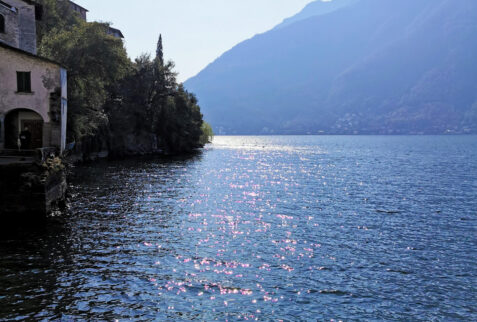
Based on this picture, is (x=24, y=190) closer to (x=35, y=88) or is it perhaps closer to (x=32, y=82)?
(x=35, y=88)

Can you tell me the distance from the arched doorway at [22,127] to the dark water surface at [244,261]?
619 cm

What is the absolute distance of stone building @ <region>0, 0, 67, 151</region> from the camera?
101 ft

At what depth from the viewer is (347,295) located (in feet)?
49.9

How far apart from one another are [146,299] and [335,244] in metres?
12.1

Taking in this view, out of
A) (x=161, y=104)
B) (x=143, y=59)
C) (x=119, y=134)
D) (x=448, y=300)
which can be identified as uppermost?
(x=143, y=59)

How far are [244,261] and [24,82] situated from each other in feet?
80.7

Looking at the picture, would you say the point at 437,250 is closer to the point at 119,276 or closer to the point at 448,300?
the point at 448,300

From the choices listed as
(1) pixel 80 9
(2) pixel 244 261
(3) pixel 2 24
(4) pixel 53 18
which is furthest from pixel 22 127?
(1) pixel 80 9

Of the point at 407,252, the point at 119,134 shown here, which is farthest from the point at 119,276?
the point at 119,134

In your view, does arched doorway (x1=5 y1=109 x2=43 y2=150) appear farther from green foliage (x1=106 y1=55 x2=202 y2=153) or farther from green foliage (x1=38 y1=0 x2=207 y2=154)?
green foliage (x1=106 y1=55 x2=202 y2=153)

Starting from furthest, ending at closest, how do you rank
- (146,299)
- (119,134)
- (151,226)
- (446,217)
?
(119,134) → (446,217) → (151,226) → (146,299)

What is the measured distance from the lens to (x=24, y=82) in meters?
31.2

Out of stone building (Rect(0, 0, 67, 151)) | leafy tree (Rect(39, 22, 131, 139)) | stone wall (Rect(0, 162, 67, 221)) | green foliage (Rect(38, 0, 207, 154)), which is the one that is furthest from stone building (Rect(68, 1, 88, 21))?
stone wall (Rect(0, 162, 67, 221))

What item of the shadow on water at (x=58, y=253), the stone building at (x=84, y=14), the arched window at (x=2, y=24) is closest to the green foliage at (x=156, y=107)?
the stone building at (x=84, y=14)
